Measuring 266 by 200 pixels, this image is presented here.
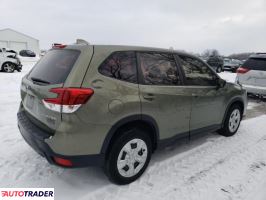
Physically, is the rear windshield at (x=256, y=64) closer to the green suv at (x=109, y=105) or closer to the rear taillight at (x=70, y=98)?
the green suv at (x=109, y=105)

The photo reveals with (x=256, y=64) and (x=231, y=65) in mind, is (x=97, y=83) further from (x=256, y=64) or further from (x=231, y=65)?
(x=231, y=65)

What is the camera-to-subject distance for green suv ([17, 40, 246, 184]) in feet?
8.50

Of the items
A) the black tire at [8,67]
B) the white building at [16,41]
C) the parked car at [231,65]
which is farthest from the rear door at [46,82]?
the white building at [16,41]

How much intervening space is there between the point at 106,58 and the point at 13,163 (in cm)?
212

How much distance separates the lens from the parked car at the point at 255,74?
26.1ft

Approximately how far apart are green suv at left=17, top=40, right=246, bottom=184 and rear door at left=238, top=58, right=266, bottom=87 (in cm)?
511

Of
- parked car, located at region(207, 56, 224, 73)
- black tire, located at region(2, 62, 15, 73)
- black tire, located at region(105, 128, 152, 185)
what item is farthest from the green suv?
parked car, located at region(207, 56, 224, 73)

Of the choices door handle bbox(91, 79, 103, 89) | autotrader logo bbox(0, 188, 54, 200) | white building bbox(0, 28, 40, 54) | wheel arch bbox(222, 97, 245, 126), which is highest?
white building bbox(0, 28, 40, 54)

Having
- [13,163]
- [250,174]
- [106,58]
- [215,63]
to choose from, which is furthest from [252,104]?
[215,63]

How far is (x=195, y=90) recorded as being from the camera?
12.4 ft

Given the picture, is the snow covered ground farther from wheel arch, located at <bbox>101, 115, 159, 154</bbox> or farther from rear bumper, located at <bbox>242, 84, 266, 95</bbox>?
rear bumper, located at <bbox>242, 84, 266, 95</bbox>

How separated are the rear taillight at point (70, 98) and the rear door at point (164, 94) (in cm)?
77

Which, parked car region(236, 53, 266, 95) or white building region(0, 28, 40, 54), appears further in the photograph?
white building region(0, 28, 40, 54)

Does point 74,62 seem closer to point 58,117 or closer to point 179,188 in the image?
point 58,117
